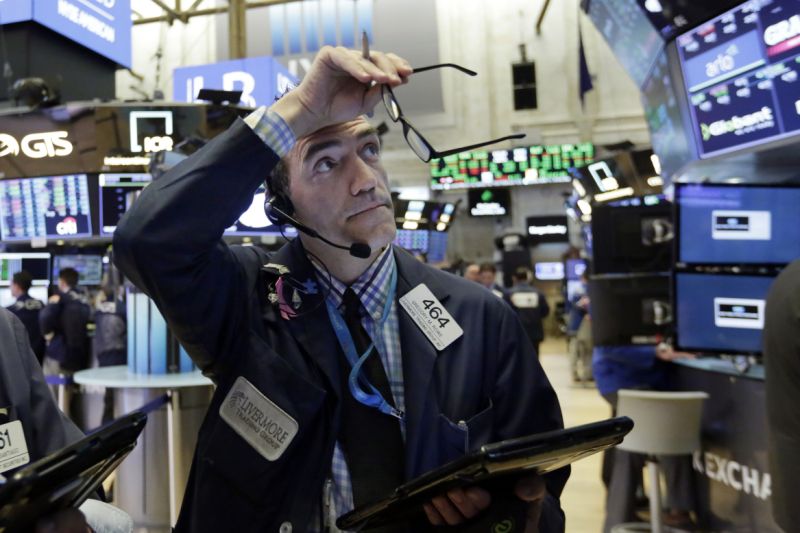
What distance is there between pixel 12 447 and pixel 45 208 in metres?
5.41

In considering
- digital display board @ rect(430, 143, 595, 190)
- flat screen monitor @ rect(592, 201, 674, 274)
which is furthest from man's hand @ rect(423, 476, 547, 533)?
digital display board @ rect(430, 143, 595, 190)

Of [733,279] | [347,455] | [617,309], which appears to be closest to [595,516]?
[617,309]

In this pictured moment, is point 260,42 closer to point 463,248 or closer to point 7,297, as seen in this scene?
point 463,248

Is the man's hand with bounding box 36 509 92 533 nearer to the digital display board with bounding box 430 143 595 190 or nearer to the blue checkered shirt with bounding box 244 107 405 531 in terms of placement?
the blue checkered shirt with bounding box 244 107 405 531

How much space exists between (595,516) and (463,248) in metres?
12.4

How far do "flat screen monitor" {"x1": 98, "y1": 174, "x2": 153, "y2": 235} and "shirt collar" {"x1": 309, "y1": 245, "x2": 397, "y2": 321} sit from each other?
488 centimetres

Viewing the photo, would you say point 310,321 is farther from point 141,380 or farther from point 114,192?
point 114,192

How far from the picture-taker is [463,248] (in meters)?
16.4

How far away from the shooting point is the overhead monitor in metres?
15.5

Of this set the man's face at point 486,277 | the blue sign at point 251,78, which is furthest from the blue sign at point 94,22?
the man's face at point 486,277

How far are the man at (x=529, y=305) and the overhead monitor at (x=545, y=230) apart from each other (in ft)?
21.8

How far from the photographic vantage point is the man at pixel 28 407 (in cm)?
112

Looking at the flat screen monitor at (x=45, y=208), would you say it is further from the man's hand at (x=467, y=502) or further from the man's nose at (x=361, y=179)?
the man's hand at (x=467, y=502)

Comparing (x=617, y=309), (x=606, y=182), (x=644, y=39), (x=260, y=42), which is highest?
(x=260, y=42)
